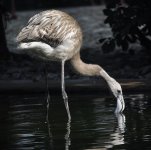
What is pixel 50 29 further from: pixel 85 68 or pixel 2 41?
pixel 2 41

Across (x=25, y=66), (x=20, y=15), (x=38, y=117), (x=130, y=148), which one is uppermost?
(x=130, y=148)

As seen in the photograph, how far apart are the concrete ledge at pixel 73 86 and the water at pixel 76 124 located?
122 mm

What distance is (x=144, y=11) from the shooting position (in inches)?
523

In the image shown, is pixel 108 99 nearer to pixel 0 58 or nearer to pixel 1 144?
pixel 1 144

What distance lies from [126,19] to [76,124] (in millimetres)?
4381

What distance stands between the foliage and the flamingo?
6.55ft

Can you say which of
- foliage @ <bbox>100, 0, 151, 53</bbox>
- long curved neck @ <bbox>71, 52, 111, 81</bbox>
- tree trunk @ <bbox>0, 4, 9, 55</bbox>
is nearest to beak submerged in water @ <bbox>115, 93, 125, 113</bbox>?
long curved neck @ <bbox>71, 52, 111, 81</bbox>

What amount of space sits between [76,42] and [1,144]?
342cm

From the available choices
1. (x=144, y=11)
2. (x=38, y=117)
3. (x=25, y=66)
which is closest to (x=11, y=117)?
(x=38, y=117)

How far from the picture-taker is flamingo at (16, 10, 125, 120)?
34.2 ft

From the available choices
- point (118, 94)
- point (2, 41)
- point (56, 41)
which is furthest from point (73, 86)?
point (2, 41)

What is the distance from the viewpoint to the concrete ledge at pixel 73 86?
11680 millimetres

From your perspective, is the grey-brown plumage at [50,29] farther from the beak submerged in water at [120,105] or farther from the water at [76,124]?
the beak submerged in water at [120,105]

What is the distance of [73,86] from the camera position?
39.2ft
